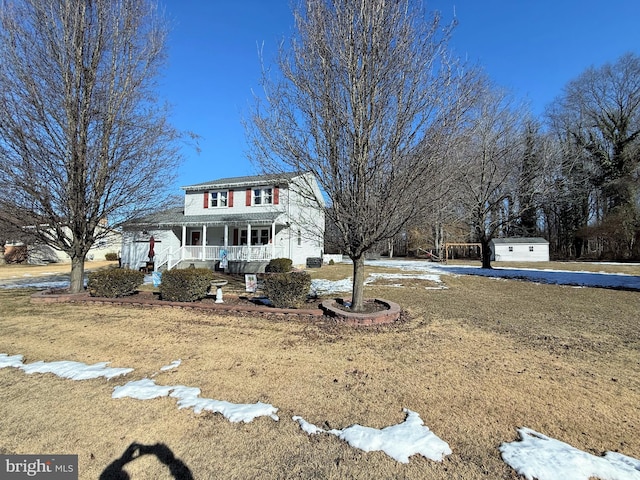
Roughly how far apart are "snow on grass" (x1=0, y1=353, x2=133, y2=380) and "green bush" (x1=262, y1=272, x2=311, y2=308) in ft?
10.9

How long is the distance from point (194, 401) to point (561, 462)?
288cm

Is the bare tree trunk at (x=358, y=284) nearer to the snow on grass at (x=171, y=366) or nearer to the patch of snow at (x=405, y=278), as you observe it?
the snow on grass at (x=171, y=366)

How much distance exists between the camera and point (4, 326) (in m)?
5.79

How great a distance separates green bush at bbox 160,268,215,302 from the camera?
7594 millimetres

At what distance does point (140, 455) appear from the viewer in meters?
2.21

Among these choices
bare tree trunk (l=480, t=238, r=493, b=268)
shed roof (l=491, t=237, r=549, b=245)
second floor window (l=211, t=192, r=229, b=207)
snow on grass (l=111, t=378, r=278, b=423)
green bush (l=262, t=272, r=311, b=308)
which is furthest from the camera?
shed roof (l=491, t=237, r=549, b=245)

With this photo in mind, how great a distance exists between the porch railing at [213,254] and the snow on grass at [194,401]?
1444 centimetres

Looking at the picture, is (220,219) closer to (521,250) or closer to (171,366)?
(171,366)

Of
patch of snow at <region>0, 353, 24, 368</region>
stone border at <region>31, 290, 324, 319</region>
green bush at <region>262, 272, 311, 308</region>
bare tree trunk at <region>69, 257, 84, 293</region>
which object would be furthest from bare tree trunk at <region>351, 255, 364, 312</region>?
bare tree trunk at <region>69, 257, 84, 293</region>

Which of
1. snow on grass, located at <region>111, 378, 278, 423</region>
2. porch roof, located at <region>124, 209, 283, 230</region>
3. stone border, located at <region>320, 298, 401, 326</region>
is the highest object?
porch roof, located at <region>124, 209, 283, 230</region>

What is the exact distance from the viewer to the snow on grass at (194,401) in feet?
8.91

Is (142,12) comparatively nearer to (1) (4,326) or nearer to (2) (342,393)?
(1) (4,326)

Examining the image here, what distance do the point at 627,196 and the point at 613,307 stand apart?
27183 millimetres

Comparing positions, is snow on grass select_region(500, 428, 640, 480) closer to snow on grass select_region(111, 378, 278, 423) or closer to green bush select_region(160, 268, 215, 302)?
snow on grass select_region(111, 378, 278, 423)
